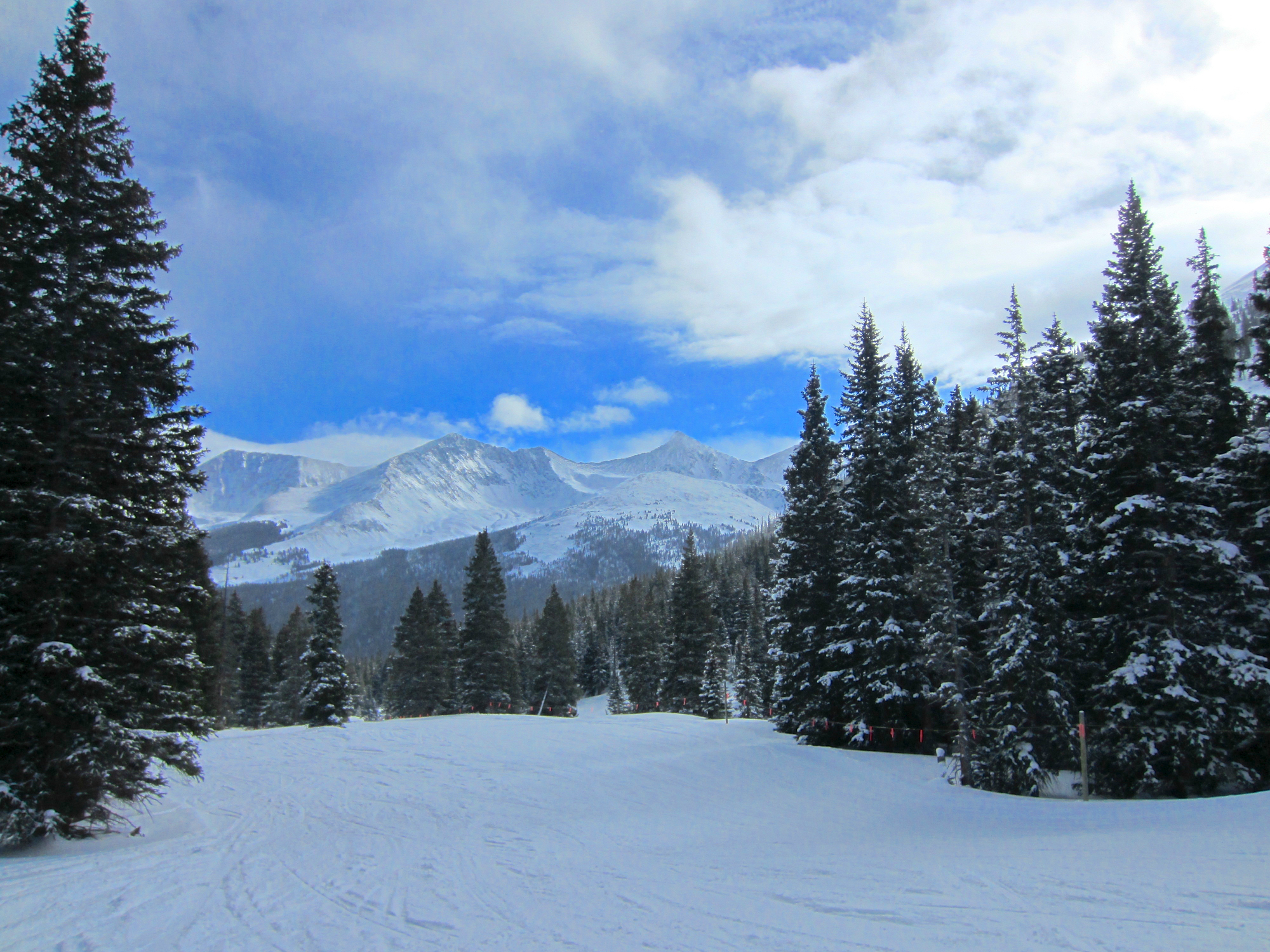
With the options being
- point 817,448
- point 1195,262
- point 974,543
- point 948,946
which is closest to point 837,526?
point 817,448

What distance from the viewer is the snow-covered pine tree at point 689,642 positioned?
164 ft

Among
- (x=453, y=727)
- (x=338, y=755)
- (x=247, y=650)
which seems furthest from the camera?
(x=247, y=650)

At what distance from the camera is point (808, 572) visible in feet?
97.6

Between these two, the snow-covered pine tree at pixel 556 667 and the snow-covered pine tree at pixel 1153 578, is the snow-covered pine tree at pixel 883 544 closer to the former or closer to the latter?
the snow-covered pine tree at pixel 1153 578

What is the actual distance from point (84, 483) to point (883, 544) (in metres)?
22.9

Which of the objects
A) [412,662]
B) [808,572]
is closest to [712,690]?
[412,662]

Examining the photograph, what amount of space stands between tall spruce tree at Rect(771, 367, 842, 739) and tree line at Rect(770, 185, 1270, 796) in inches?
98.2

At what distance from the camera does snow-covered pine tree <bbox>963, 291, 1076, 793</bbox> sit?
60.6ft

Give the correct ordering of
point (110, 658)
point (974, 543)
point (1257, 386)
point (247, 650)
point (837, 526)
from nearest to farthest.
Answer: point (110, 658), point (974, 543), point (837, 526), point (247, 650), point (1257, 386)

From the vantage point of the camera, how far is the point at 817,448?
31.2 meters

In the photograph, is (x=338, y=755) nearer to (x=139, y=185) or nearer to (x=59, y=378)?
(x=59, y=378)

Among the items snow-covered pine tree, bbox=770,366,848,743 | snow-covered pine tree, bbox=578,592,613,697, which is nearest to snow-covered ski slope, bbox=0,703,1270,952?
snow-covered pine tree, bbox=770,366,848,743

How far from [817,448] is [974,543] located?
978 cm

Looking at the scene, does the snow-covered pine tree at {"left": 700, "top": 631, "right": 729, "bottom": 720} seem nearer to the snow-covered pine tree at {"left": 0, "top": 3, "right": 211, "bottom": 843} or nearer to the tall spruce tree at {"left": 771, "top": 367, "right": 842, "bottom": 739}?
the tall spruce tree at {"left": 771, "top": 367, "right": 842, "bottom": 739}
